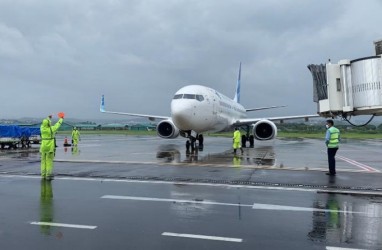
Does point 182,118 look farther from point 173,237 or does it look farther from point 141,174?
point 173,237

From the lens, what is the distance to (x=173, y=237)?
5.36 m

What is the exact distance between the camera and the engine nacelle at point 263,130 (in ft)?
85.9

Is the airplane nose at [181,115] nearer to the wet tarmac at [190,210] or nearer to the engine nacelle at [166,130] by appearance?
the engine nacelle at [166,130]

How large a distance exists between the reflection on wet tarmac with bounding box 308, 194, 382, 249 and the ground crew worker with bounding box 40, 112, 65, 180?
721 cm

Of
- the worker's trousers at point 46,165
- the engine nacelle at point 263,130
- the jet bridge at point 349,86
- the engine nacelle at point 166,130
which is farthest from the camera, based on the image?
the engine nacelle at point 166,130

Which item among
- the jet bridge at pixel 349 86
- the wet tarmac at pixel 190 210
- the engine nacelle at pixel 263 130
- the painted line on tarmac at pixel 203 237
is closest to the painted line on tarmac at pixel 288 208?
the wet tarmac at pixel 190 210

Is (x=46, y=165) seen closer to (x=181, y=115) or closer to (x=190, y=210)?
(x=190, y=210)

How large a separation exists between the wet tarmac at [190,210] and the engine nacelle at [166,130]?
571 inches

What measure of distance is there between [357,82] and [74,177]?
321 inches

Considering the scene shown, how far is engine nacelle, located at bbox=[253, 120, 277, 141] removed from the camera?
26.2 m

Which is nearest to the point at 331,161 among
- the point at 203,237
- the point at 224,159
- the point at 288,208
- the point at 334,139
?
the point at 334,139

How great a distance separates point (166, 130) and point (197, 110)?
213 inches

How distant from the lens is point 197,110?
71.6 feet

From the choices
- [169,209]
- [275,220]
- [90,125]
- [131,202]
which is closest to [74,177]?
[131,202]
